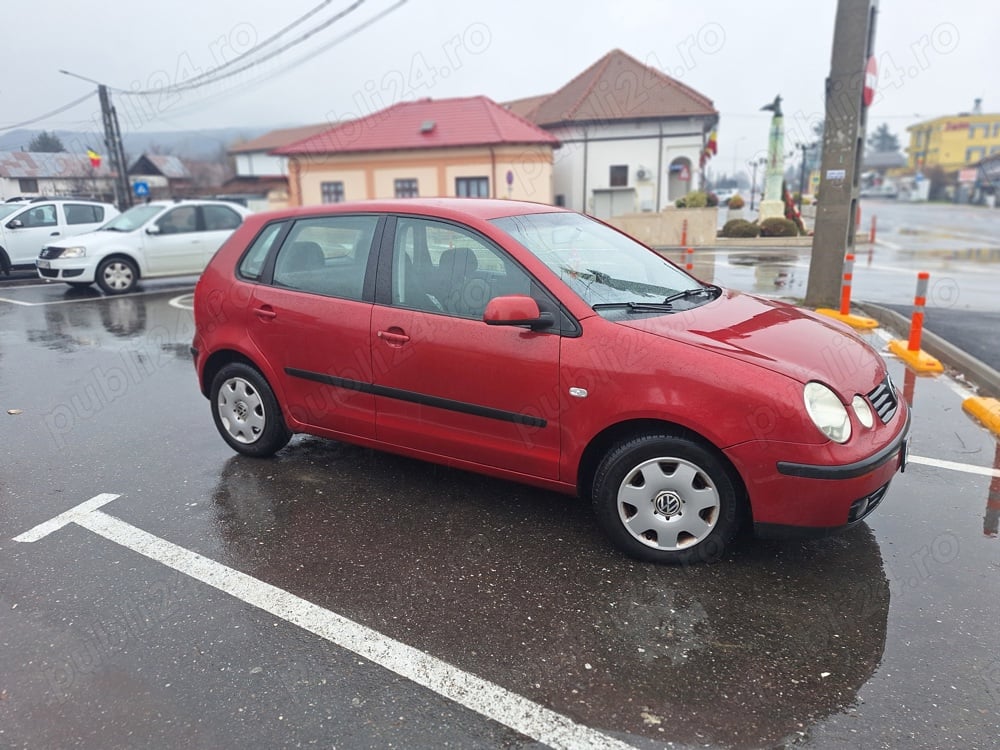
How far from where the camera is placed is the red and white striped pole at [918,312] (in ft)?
22.5

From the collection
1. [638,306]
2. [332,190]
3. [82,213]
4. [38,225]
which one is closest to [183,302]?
[82,213]

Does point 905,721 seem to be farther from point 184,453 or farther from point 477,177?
point 477,177

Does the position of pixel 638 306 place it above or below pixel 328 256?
below

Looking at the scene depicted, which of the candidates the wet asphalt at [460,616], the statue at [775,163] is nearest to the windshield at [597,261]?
the wet asphalt at [460,616]

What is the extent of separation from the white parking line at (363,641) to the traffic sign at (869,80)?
9545 millimetres

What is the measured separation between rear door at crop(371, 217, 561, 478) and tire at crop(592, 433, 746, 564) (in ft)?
1.19

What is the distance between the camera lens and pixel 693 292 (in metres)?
4.09

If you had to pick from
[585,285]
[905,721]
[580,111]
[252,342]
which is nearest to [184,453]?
[252,342]

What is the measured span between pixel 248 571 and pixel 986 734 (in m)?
2.98

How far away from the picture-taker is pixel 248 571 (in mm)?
3369

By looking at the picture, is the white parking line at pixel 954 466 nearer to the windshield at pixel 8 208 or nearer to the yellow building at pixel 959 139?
the windshield at pixel 8 208

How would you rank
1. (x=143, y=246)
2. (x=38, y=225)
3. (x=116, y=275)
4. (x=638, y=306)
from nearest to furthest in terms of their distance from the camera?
(x=638, y=306), (x=116, y=275), (x=143, y=246), (x=38, y=225)

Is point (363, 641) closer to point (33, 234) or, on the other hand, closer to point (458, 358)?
point (458, 358)

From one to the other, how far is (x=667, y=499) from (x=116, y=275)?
1246cm
